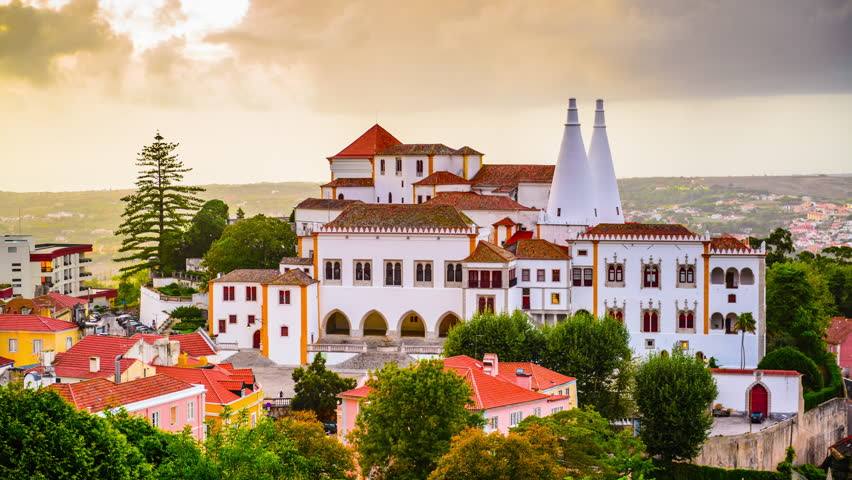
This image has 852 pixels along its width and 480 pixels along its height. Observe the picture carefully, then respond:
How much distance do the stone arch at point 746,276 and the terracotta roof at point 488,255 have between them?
9.70m

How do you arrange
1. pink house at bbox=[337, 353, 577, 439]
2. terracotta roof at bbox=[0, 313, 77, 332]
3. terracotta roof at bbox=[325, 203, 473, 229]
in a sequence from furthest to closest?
1. terracotta roof at bbox=[325, 203, 473, 229]
2. terracotta roof at bbox=[0, 313, 77, 332]
3. pink house at bbox=[337, 353, 577, 439]

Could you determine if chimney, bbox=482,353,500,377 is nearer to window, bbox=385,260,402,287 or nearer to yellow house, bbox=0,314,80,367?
yellow house, bbox=0,314,80,367

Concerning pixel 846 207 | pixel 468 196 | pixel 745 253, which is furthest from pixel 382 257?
pixel 846 207

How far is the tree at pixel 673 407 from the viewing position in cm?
5119

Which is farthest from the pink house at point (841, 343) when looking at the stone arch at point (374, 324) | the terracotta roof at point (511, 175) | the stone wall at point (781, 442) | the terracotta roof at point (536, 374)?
the terracotta roof at point (536, 374)

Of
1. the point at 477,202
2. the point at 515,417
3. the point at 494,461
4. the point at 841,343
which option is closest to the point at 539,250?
the point at 477,202

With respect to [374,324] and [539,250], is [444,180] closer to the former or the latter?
[374,324]

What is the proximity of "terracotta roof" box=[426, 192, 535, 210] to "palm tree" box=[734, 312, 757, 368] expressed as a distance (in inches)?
535

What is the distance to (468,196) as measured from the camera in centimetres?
7419

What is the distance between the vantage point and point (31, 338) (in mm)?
53156

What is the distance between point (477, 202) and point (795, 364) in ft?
60.5

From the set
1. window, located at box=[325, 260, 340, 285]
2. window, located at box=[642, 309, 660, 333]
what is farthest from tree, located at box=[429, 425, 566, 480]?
window, located at box=[325, 260, 340, 285]

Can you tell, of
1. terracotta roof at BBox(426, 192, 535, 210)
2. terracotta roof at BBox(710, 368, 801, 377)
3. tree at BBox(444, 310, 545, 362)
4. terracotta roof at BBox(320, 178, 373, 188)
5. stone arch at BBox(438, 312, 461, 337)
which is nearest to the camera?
tree at BBox(444, 310, 545, 362)

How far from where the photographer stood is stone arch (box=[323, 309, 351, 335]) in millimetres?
67000
